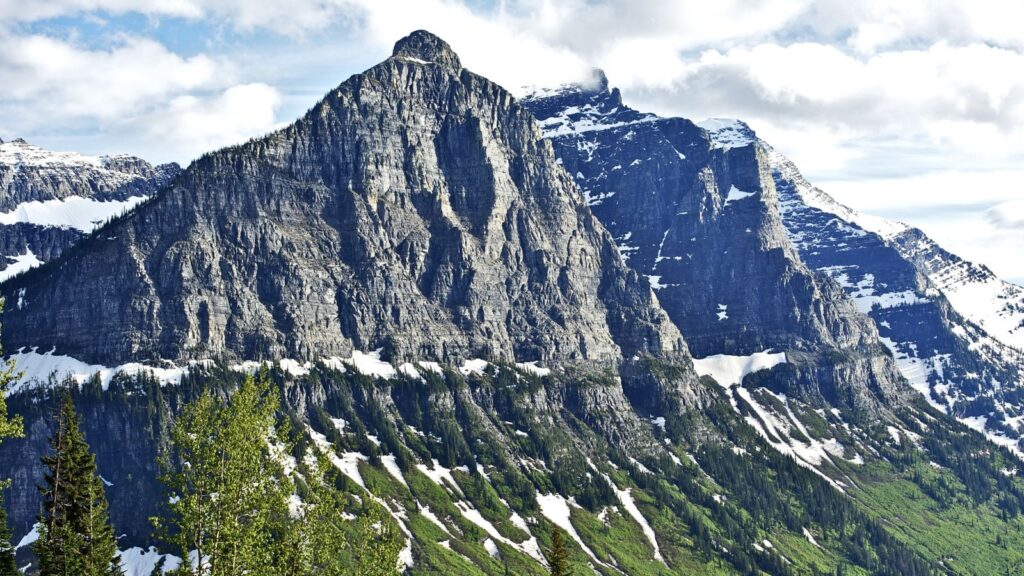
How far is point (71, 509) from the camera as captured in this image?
312ft

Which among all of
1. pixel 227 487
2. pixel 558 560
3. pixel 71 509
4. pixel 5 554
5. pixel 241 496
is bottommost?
pixel 558 560

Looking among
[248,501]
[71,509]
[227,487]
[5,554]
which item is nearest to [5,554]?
[5,554]

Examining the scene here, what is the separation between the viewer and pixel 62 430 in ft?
310

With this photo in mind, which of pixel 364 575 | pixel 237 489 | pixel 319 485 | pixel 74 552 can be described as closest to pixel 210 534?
pixel 237 489

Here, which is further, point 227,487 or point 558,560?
point 558,560

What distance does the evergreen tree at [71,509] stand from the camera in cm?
9081

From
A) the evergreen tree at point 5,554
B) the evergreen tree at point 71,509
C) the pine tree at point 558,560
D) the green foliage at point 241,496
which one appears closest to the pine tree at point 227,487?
the green foliage at point 241,496

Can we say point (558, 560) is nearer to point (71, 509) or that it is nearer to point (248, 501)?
point (248, 501)

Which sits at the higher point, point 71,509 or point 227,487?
point 227,487

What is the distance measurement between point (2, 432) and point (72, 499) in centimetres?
3423

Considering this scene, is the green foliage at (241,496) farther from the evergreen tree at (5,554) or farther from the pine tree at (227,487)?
the evergreen tree at (5,554)

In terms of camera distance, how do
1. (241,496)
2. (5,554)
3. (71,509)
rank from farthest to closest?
1. (71,509)
2. (5,554)
3. (241,496)

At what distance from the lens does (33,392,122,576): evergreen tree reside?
90812 mm

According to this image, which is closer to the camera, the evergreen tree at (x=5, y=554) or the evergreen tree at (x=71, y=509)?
the evergreen tree at (x=5, y=554)
